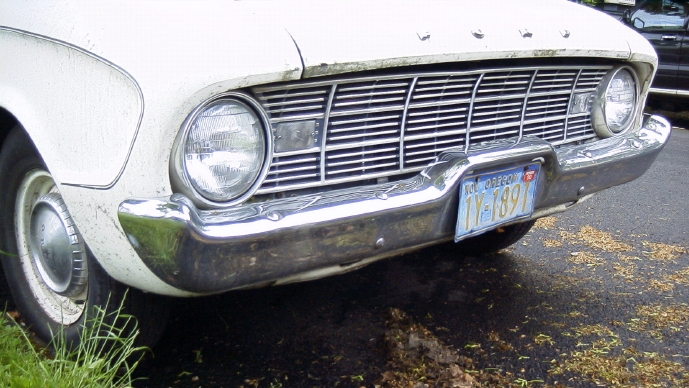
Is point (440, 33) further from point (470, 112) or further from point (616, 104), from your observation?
point (616, 104)

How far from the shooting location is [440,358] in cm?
256

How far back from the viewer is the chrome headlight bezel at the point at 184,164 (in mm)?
1924

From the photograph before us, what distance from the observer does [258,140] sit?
2070mm


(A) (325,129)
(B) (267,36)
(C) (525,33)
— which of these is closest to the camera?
(B) (267,36)

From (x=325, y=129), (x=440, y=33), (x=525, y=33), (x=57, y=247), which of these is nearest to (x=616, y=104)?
(x=525, y=33)

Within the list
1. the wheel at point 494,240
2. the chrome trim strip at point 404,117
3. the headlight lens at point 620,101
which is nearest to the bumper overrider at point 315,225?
the chrome trim strip at point 404,117

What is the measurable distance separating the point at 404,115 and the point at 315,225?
1.78 feet

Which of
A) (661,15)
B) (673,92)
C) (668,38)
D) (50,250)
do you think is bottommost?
(673,92)

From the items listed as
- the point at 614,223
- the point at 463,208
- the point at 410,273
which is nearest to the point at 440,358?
the point at 463,208

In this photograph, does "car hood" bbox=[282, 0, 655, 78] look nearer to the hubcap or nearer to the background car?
the hubcap

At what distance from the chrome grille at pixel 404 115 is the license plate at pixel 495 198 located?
0.61 feet

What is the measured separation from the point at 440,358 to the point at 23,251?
1.46m

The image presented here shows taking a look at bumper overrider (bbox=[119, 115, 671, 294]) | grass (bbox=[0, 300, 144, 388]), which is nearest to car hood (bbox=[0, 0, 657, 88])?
bumper overrider (bbox=[119, 115, 671, 294])

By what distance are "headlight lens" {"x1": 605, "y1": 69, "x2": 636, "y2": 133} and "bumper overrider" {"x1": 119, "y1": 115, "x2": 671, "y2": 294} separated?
1.49ft
